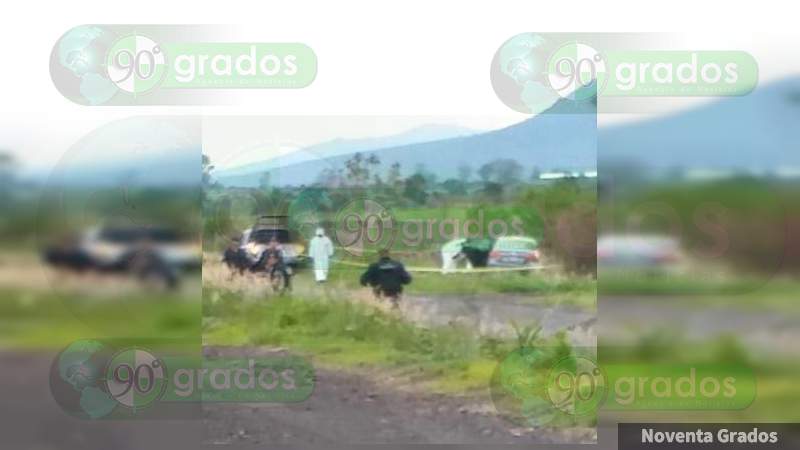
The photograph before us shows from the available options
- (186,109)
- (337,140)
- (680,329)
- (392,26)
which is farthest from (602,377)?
(186,109)

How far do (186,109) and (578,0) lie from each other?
58.2 inches

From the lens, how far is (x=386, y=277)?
316cm

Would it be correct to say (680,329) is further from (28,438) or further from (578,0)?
(28,438)

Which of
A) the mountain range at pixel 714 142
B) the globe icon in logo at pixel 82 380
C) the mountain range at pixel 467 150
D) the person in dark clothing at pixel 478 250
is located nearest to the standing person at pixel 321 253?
the mountain range at pixel 467 150

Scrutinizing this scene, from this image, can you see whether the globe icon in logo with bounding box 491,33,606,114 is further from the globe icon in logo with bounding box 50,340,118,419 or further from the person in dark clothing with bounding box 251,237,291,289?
the globe icon in logo with bounding box 50,340,118,419

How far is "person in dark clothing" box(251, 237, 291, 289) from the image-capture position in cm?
315
